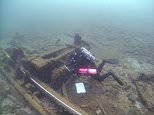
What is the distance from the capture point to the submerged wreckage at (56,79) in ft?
17.2

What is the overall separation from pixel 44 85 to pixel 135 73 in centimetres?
360

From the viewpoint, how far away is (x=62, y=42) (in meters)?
10.5

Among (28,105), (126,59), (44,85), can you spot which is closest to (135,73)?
(126,59)

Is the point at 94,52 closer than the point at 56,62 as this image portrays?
No

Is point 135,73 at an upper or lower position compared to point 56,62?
lower

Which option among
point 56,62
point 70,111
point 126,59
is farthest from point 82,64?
point 126,59

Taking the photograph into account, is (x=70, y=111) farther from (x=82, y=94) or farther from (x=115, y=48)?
(x=115, y=48)

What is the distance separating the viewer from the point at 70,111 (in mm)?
4840

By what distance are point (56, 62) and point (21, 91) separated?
1.45 m

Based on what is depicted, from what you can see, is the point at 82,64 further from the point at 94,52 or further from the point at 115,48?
the point at 115,48

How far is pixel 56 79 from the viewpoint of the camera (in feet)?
19.9

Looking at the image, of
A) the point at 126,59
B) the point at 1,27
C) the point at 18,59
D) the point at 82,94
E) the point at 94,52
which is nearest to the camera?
the point at 82,94

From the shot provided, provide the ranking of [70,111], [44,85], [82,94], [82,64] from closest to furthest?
1. [70,111]
2. [44,85]
3. [82,94]
4. [82,64]

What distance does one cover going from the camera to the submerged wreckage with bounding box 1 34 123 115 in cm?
524
